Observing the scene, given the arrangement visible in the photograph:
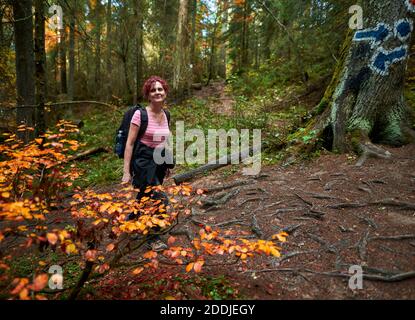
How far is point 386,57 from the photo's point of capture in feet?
19.5

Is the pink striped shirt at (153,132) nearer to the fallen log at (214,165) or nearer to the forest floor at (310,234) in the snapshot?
the forest floor at (310,234)

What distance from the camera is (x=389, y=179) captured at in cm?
504

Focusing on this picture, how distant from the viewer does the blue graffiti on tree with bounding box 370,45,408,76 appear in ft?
19.4

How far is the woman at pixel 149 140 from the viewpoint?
389 cm

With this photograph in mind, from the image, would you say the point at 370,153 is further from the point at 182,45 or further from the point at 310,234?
the point at 182,45

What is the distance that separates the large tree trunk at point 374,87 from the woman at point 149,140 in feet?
13.3

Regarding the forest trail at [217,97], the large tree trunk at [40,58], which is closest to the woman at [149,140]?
the large tree trunk at [40,58]

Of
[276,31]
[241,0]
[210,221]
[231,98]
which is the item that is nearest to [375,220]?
[210,221]

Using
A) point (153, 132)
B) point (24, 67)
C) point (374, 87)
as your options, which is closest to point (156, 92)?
point (153, 132)

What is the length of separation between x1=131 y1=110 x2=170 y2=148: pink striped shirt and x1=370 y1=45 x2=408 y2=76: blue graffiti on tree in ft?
15.2

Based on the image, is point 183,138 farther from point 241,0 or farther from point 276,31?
point 241,0

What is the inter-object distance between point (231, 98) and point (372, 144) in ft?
31.7
